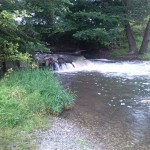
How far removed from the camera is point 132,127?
25.8ft

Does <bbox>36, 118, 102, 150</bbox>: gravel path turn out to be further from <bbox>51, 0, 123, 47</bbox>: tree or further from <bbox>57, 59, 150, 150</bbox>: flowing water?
<bbox>51, 0, 123, 47</bbox>: tree

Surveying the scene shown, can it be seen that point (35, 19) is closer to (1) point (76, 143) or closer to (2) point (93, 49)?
(1) point (76, 143)

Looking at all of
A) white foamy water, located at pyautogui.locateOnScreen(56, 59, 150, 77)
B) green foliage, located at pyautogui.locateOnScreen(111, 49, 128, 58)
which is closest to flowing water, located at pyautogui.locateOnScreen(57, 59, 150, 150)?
white foamy water, located at pyautogui.locateOnScreen(56, 59, 150, 77)

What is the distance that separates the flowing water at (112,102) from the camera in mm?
7191

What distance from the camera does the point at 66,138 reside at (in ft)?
22.3

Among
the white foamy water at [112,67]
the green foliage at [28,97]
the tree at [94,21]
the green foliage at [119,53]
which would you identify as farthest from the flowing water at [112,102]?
the green foliage at [119,53]

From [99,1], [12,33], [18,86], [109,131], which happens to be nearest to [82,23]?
[99,1]

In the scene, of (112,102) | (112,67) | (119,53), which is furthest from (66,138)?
(119,53)

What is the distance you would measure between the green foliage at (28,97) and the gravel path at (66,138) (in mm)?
563

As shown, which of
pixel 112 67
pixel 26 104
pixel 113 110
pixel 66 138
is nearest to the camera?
pixel 66 138

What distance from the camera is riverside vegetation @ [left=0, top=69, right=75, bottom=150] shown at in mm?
6512

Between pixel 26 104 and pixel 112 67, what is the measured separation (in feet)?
32.4

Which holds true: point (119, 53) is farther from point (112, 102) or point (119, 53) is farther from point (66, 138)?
point (66, 138)

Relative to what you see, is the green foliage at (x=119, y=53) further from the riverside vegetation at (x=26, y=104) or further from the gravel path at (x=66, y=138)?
the gravel path at (x=66, y=138)
